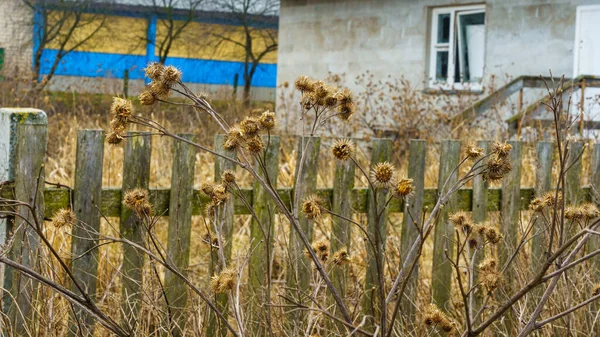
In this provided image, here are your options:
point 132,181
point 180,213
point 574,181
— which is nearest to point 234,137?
point 132,181

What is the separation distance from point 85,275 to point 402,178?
179 centimetres

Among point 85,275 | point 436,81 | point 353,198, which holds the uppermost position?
point 436,81

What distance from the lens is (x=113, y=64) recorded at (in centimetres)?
3003

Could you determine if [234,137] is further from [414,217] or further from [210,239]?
[414,217]

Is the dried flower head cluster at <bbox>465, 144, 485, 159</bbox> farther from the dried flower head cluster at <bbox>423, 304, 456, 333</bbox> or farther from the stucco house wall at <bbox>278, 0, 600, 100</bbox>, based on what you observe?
the stucco house wall at <bbox>278, 0, 600, 100</bbox>

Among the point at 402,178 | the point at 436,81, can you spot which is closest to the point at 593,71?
the point at 436,81

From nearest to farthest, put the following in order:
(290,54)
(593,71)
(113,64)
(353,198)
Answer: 1. (353,198)
2. (593,71)
3. (290,54)
4. (113,64)

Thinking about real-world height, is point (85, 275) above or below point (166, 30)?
below

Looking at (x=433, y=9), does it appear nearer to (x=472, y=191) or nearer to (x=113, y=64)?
(x=472, y=191)

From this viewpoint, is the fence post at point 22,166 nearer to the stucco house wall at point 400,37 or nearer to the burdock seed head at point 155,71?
the burdock seed head at point 155,71

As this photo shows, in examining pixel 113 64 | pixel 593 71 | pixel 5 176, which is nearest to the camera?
pixel 5 176

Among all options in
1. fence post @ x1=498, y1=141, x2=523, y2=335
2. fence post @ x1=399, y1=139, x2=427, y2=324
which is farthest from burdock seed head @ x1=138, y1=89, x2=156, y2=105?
fence post @ x1=498, y1=141, x2=523, y2=335

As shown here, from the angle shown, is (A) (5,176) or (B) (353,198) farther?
(B) (353,198)

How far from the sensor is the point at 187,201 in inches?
139
